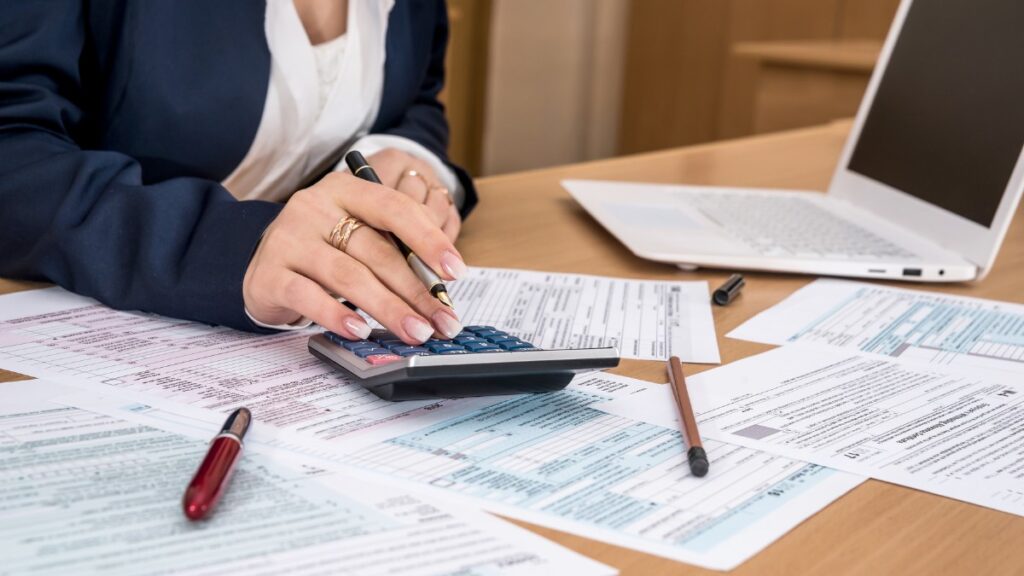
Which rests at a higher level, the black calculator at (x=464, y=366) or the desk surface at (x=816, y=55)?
the black calculator at (x=464, y=366)

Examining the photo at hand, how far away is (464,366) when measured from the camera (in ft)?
1.95

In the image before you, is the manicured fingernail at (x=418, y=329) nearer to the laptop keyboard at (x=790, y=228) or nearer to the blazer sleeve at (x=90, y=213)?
the blazer sleeve at (x=90, y=213)

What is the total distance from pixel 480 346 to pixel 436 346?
0.03 metres

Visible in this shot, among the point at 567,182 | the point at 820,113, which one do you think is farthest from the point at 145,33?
the point at 820,113

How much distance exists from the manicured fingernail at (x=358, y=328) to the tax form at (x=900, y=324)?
0.96ft

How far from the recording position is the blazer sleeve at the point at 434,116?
1166mm

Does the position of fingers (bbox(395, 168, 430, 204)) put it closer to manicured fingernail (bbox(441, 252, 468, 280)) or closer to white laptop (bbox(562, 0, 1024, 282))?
white laptop (bbox(562, 0, 1024, 282))

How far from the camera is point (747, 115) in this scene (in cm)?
324

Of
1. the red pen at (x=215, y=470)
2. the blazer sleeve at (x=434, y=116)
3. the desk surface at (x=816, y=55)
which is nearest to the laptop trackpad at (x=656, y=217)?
the blazer sleeve at (x=434, y=116)

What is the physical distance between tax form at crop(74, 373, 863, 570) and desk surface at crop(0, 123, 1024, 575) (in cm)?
1

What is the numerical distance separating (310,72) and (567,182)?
1.19ft

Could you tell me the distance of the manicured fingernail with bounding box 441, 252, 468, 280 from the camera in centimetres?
69

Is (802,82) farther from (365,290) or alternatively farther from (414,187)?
(365,290)

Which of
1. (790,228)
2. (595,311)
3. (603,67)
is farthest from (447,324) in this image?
(603,67)
